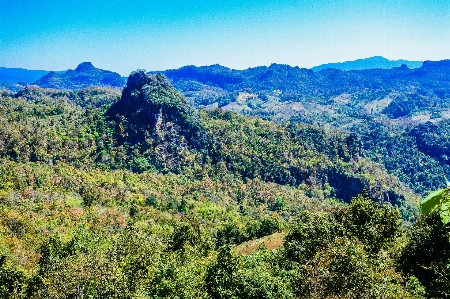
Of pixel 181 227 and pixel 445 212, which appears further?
pixel 181 227

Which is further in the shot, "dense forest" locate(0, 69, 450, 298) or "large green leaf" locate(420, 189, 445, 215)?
"dense forest" locate(0, 69, 450, 298)

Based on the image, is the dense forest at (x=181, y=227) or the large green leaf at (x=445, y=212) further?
the dense forest at (x=181, y=227)

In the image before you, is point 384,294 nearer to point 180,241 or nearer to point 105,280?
point 105,280

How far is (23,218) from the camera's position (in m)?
82.4

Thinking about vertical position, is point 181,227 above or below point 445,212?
below

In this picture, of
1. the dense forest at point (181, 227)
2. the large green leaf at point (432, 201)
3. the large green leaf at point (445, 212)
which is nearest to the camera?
the large green leaf at point (432, 201)

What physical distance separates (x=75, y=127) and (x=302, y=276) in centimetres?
18456

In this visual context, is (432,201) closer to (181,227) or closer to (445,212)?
(445,212)

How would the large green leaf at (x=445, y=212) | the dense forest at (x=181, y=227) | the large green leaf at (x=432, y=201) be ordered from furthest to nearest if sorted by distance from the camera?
the dense forest at (x=181, y=227) → the large green leaf at (x=445, y=212) → the large green leaf at (x=432, y=201)

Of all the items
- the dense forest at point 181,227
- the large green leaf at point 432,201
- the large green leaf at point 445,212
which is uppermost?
the large green leaf at point 432,201

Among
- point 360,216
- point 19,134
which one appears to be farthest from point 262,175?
point 360,216

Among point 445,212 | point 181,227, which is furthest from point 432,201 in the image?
point 181,227

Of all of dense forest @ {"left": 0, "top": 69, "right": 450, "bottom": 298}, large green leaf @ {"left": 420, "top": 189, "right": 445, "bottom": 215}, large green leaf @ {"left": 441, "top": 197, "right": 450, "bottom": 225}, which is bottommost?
dense forest @ {"left": 0, "top": 69, "right": 450, "bottom": 298}

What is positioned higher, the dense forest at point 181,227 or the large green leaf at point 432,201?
the large green leaf at point 432,201
